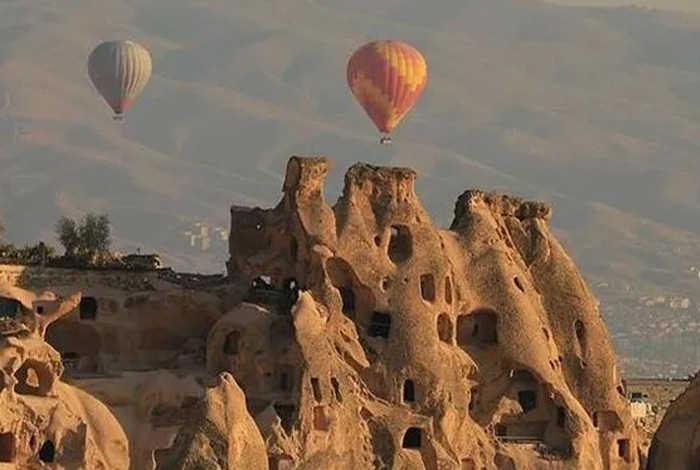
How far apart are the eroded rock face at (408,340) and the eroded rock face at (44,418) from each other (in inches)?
150

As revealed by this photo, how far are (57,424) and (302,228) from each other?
10509 millimetres

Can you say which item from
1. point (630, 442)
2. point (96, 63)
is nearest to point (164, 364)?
point (630, 442)

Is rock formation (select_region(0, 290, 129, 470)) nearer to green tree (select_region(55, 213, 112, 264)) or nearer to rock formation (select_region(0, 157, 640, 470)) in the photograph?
rock formation (select_region(0, 157, 640, 470))

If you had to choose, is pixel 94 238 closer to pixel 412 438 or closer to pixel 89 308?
pixel 89 308

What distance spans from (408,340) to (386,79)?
95.7ft

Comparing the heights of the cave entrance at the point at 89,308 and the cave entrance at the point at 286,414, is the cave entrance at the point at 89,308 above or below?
above

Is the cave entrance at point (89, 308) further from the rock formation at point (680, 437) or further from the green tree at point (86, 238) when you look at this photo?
the rock formation at point (680, 437)

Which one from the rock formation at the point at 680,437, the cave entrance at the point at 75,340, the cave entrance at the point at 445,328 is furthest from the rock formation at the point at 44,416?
the rock formation at the point at 680,437

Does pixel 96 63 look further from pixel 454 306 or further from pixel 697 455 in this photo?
pixel 697 455

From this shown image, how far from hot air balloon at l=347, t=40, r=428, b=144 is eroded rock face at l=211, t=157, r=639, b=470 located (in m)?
21.8

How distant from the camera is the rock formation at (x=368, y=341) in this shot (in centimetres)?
6222

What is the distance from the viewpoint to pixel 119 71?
113 metres

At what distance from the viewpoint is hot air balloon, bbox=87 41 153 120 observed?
11281 centimetres

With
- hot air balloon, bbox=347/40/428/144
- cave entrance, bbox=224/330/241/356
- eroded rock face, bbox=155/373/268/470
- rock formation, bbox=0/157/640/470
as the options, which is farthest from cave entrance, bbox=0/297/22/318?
hot air balloon, bbox=347/40/428/144
